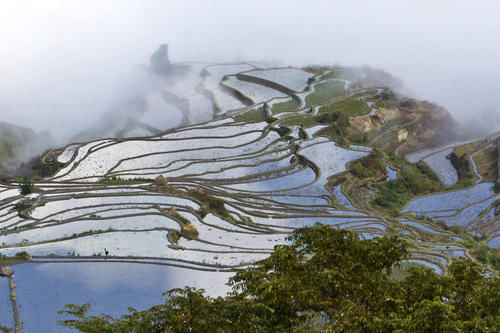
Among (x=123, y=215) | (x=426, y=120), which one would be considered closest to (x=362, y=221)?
(x=123, y=215)

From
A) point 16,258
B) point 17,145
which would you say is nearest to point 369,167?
point 16,258

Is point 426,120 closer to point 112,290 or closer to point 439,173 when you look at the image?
point 439,173

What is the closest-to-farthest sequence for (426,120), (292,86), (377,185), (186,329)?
(186,329)
(377,185)
(426,120)
(292,86)

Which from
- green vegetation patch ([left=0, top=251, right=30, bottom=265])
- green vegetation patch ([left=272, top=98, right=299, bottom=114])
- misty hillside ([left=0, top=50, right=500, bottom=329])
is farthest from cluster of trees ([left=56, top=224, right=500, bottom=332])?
green vegetation patch ([left=272, top=98, right=299, bottom=114])

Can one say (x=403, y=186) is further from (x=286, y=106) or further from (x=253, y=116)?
(x=286, y=106)

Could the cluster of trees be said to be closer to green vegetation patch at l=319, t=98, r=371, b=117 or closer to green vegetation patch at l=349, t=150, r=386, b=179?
Result: green vegetation patch at l=349, t=150, r=386, b=179

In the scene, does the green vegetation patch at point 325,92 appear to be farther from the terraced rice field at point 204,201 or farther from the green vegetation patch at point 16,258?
the green vegetation patch at point 16,258
